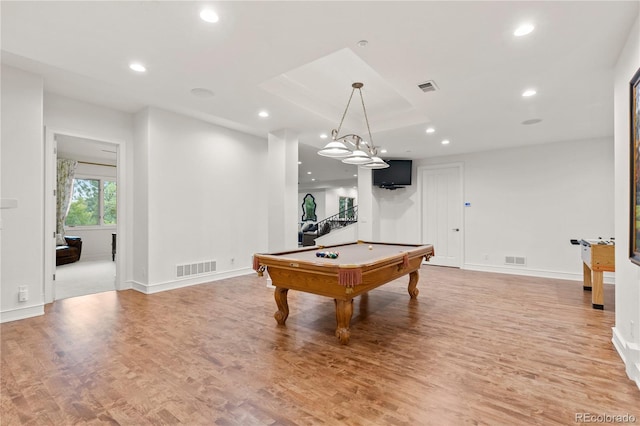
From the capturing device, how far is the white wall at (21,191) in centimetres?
348

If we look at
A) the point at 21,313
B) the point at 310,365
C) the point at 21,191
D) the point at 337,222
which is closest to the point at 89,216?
the point at 21,191

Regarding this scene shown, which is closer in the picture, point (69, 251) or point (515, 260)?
point (515, 260)

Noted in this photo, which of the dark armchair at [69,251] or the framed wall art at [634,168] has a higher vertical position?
the framed wall art at [634,168]

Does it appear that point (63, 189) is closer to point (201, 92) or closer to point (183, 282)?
point (183, 282)

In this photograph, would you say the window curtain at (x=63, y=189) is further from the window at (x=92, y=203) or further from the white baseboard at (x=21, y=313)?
the white baseboard at (x=21, y=313)

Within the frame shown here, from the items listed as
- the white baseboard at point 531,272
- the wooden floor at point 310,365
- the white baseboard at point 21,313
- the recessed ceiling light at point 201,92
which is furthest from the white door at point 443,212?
the white baseboard at point 21,313

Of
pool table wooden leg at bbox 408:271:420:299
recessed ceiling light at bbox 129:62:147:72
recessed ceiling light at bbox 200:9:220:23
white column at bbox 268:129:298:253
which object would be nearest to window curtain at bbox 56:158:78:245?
white column at bbox 268:129:298:253

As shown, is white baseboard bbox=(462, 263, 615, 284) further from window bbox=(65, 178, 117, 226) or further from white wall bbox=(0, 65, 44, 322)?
window bbox=(65, 178, 117, 226)

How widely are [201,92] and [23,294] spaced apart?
3164mm

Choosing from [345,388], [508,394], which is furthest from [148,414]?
[508,394]

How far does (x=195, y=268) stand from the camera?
539 cm

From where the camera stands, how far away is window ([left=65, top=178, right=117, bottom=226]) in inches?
330

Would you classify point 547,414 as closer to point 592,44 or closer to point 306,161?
point 592,44

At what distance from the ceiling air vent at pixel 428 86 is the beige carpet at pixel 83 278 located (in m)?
5.60
